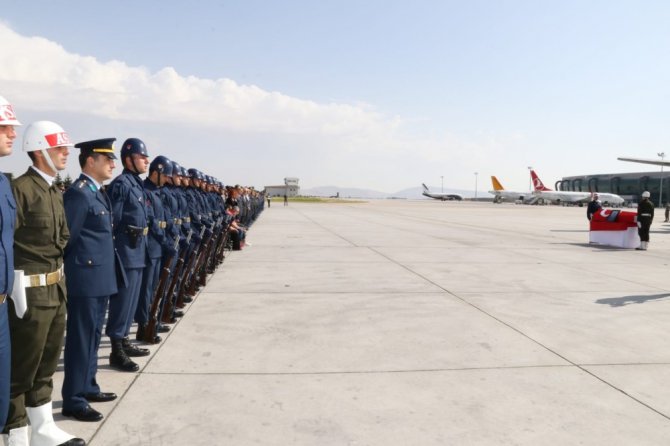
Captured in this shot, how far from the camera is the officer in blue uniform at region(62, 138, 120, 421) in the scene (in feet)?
11.6

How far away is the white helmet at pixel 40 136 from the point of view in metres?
3.11

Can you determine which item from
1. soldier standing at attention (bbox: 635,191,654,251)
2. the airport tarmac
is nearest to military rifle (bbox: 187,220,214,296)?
the airport tarmac

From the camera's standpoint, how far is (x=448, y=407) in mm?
3756

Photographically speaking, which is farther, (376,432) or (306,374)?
(306,374)

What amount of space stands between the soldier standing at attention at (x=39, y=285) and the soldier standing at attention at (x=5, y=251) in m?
0.24

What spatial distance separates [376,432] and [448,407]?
0.72 m

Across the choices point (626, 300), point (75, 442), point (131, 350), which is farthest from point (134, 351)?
point (626, 300)

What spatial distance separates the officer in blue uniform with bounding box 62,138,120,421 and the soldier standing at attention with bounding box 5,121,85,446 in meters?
0.34

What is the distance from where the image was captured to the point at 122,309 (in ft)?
14.6

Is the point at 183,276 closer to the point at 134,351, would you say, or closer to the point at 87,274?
the point at 134,351

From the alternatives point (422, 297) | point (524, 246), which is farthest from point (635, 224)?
point (422, 297)

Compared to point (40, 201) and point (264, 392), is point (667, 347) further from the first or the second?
point (40, 201)

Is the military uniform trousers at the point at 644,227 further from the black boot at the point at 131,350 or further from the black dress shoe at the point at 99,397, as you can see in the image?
the black dress shoe at the point at 99,397

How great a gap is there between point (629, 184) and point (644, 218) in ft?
318
